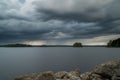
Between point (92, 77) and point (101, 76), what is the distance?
98 cm

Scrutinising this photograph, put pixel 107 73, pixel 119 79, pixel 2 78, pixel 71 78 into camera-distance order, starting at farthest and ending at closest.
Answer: pixel 2 78 → pixel 71 78 → pixel 107 73 → pixel 119 79

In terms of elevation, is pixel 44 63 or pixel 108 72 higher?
pixel 108 72

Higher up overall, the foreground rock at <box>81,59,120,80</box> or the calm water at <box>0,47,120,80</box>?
the foreground rock at <box>81,59,120,80</box>

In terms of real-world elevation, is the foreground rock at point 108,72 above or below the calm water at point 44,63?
above

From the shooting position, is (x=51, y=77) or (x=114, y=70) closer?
(x=114, y=70)

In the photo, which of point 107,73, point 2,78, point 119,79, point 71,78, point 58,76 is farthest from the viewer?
point 2,78

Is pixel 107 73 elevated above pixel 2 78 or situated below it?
above

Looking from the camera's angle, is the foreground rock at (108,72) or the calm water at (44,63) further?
the calm water at (44,63)

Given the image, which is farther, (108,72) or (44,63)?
(44,63)

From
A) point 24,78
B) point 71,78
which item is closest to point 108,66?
point 71,78

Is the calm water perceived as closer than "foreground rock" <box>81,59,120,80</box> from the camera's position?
No

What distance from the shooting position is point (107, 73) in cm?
1847

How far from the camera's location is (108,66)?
732 inches

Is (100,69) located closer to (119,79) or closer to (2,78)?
(119,79)
